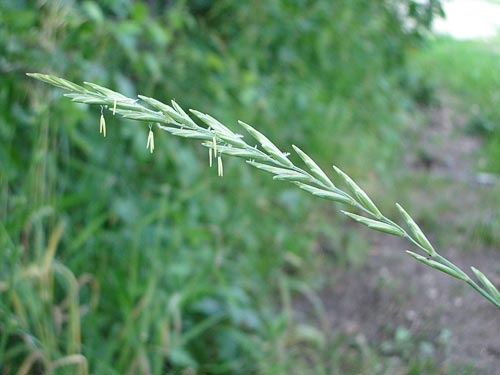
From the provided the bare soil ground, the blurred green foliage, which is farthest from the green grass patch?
the blurred green foliage

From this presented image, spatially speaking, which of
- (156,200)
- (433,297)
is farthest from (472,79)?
(156,200)

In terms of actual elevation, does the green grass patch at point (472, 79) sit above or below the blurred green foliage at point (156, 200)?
above

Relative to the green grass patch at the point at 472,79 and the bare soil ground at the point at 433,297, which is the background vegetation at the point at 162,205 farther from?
the green grass patch at the point at 472,79

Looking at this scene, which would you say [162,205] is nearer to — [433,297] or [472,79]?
[433,297]

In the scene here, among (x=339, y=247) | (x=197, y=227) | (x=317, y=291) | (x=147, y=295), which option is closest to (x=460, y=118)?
(x=339, y=247)

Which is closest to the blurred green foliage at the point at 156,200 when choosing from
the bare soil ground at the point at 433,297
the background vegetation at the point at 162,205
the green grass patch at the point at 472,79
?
the background vegetation at the point at 162,205

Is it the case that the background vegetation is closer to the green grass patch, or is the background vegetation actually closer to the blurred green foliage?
the blurred green foliage

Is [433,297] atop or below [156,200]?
below

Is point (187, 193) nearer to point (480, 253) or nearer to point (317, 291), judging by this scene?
point (317, 291)
